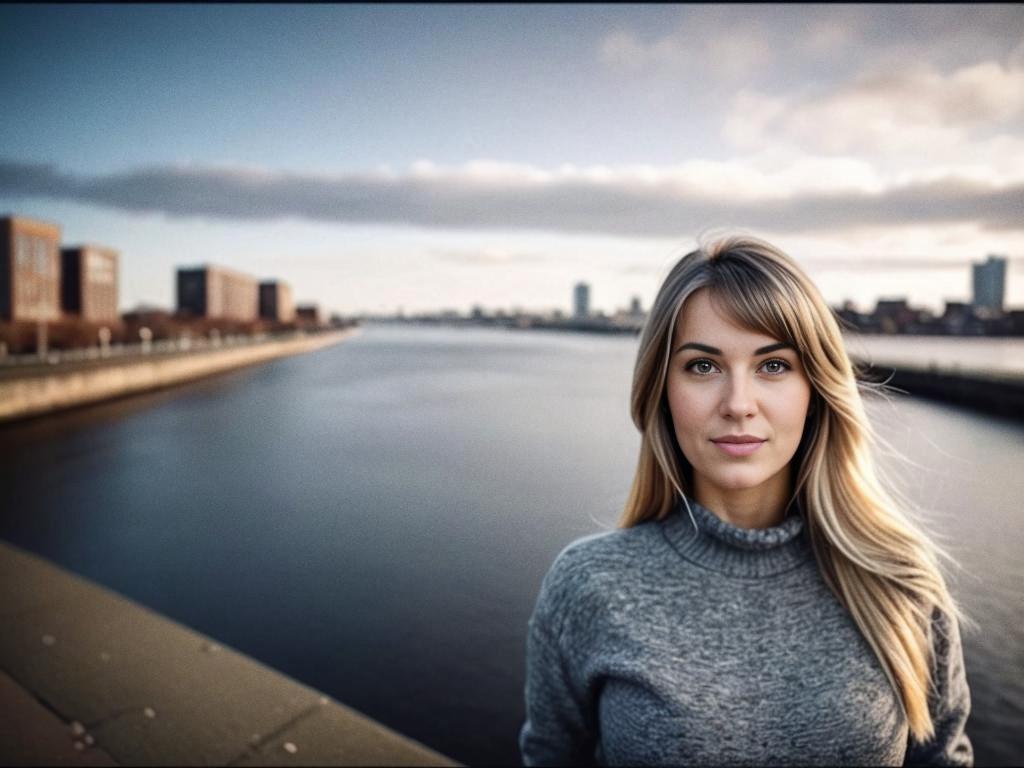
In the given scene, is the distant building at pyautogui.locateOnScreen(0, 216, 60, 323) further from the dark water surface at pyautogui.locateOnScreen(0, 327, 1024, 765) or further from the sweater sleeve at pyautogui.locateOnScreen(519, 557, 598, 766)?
the sweater sleeve at pyautogui.locateOnScreen(519, 557, 598, 766)

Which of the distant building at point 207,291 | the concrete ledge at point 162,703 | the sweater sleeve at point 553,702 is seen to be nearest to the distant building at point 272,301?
the distant building at point 207,291

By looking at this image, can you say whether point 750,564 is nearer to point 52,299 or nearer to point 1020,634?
point 1020,634

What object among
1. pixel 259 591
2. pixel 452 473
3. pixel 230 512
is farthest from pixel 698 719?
pixel 452 473

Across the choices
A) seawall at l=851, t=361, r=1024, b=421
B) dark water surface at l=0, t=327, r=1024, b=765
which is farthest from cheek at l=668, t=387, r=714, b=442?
seawall at l=851, t=361, r=1024, b=421

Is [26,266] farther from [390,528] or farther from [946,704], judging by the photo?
[946,704]

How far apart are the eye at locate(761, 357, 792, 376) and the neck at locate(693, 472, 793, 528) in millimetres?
261

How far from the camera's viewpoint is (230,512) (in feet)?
46.4

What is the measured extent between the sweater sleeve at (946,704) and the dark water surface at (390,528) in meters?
0.79

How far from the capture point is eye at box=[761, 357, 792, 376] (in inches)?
59.0

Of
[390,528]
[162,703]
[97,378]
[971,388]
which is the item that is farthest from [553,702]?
[971,388]

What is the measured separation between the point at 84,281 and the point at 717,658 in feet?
350

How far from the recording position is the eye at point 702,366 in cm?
152

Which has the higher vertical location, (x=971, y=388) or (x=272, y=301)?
(x=272, y=301)

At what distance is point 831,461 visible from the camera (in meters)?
1.60
